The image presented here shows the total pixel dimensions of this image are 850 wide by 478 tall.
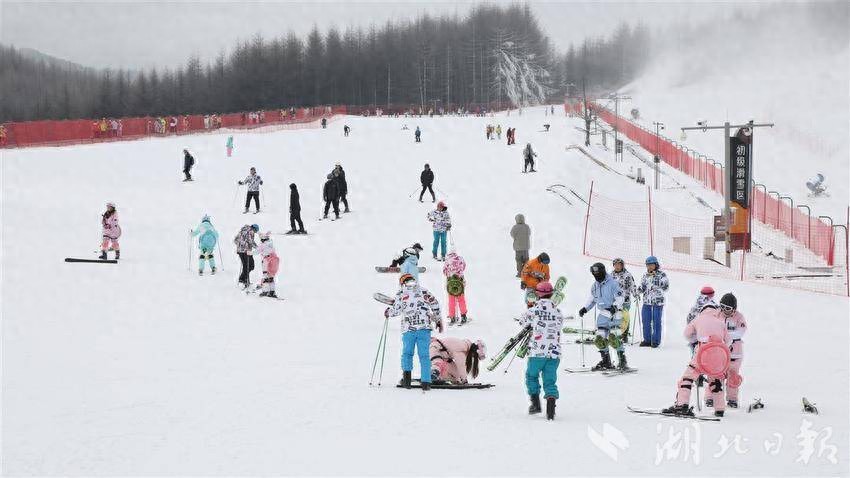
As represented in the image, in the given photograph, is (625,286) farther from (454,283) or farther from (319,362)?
(319,362)

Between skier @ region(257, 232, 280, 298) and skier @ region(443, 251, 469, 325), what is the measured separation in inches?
134

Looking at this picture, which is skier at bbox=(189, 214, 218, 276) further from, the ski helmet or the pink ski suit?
the pink ski suit

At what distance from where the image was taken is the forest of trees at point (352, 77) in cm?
12112

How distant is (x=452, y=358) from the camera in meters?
10.8

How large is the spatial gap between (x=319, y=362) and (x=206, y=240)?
7.53 metres

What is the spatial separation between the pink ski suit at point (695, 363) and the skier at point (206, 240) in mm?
11708

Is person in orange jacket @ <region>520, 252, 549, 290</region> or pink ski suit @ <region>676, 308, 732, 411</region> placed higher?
person in orange jacket @ <region>520, 252, 549, 290</region>

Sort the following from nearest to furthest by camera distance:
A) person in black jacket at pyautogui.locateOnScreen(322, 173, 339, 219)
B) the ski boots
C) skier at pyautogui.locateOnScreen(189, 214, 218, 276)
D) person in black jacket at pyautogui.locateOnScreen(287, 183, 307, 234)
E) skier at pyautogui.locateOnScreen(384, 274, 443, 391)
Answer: the ski boots < skier at pyautogui.locateOnScreen(384, 274, 443, 391) < skier at pyautogui.locateOnScreen(189, 214, 218, 276) < person in black jacket at pyautogui.locateOnScreen(287, 183, 307, 234) < person in black jacket at pyautogui.locateOnScreen(322, 173, 339, 219)

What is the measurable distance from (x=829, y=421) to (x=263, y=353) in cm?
692

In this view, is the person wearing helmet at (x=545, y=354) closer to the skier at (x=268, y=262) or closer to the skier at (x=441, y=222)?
the skier at (x=268, y=262)

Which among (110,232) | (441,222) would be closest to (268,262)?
(110,232)

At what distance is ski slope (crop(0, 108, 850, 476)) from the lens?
7543 millimetres

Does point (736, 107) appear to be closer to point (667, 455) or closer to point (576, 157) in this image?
point (576, 157)

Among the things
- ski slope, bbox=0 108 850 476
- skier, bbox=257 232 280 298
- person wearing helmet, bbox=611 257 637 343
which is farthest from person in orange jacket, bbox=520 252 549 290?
skier, bbox=257 232 280 298
